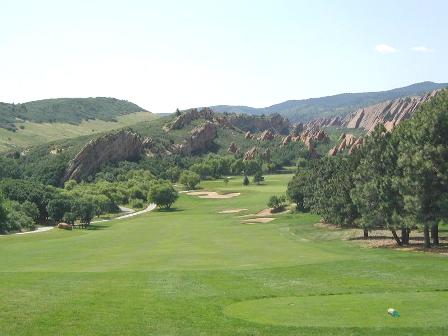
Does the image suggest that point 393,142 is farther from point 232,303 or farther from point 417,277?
point 232,303

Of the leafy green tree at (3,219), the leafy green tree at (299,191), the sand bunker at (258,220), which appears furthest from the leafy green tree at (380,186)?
the leafy green tree at (3,219)

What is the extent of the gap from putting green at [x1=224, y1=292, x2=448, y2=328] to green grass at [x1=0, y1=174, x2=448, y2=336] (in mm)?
41

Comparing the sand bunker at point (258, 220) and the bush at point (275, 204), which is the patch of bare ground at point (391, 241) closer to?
the sand bunker at point (258, 220)

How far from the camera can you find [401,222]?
1859 inches

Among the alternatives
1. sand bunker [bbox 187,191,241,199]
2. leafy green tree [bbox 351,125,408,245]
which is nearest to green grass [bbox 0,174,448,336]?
leafy green tree [bbox 351,125,408,245]

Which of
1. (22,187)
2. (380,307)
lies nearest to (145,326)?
(380,307)

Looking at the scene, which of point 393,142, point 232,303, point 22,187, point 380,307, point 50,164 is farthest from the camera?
point 50,164

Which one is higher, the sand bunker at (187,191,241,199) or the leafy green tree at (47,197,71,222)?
the leafy green tree at (47,197,71,222)

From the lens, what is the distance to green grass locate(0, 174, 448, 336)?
63.0 ft

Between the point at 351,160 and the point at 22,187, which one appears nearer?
the point at 351,160

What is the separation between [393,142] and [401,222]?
7614 millimetres

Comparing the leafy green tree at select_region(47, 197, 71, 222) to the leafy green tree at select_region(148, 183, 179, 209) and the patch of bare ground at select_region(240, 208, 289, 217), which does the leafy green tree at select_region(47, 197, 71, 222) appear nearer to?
the leafy green tree at select_region(148, 183, 179, 209)

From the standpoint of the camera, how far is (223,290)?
2758 cm

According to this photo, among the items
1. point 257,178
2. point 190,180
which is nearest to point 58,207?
point 190,180
